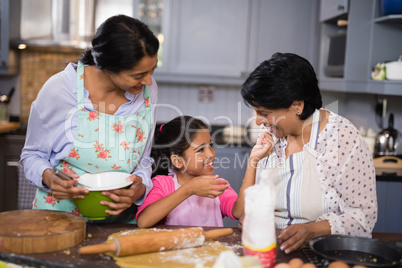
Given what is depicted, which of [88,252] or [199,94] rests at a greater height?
[199,94]

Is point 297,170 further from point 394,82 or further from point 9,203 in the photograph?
point 9,203

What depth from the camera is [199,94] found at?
13.8 feet

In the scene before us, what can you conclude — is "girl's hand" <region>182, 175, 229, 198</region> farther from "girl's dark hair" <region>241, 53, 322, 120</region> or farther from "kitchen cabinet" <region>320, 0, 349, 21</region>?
"kitchen cabinet" <region>320, 0, 349, 21</region>

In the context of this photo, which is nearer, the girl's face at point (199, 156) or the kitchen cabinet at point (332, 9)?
the girl's face at point (199, 156)

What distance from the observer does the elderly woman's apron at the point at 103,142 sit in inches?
64.9

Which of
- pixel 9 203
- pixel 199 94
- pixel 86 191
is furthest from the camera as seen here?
pixel 199 94

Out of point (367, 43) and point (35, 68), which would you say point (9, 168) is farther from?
point (367, 43)

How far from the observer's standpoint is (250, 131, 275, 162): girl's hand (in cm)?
175

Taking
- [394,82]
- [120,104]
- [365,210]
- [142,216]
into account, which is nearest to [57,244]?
[142,216]

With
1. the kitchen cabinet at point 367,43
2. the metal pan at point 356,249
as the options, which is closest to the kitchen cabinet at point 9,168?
the kitchen cabinet at point 367,43

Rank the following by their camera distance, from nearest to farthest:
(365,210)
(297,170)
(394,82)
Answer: (365,210) → (297,170) → (394,82)

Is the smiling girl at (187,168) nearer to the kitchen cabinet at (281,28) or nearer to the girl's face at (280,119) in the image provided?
the girl's face at (280,119)

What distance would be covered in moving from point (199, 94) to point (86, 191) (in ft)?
9.35

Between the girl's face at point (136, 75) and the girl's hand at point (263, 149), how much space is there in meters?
0.47
